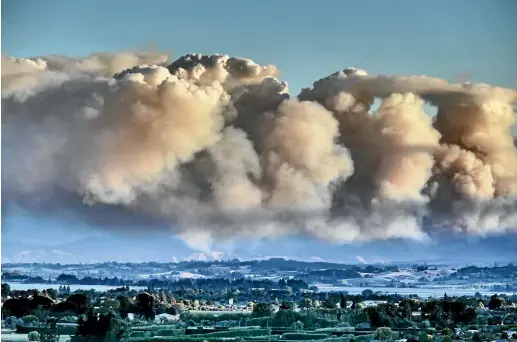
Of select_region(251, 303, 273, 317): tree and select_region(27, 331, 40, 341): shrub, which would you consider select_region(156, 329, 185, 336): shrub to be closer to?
select_region(251, 303, 273, 317): tree

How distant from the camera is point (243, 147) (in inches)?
304

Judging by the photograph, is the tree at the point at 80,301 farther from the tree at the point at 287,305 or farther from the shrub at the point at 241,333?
the tree at the point at 287,305

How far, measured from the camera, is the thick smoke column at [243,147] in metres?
7.62

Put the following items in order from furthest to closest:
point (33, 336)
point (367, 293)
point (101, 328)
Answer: point (367, 293)
point (101, 328)
point (33, 336)

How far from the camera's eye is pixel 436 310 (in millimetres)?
7844

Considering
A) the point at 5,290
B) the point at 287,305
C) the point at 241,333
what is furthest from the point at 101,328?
the point at 287,305

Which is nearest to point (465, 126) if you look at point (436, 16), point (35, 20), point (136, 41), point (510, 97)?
point (510, 97)

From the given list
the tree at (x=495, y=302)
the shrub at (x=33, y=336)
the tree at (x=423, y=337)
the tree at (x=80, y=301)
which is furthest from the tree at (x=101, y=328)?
the tree at (x=495, y=302)

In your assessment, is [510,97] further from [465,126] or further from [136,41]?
[136,41]

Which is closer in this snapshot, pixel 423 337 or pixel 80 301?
pixel 423 337

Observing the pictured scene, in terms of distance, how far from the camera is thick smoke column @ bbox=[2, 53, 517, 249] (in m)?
7.62

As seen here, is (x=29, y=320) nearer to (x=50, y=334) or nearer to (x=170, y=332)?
(x=50, y=334)

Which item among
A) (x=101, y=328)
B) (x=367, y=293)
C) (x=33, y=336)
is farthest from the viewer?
(x=367, y=293)

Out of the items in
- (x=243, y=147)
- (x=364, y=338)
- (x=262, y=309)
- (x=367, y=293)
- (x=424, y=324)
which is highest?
(x=243, y=147)
